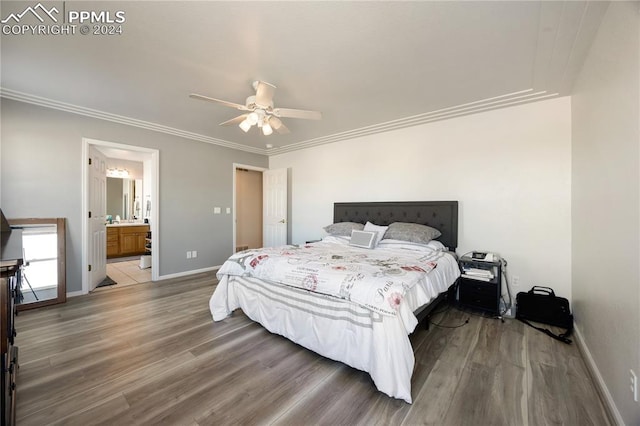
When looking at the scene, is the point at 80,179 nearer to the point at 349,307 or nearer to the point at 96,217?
the point at 96,217

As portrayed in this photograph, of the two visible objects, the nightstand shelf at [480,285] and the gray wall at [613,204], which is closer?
the gray wall at [613,204]

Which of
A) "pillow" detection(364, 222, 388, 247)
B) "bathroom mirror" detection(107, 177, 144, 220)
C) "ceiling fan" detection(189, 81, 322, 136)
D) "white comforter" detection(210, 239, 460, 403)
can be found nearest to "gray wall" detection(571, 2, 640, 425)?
"white comforter" detection(210, 239, 460, 403)

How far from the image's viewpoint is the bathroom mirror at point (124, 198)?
21.4ft

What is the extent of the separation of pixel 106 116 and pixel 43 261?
2059mm

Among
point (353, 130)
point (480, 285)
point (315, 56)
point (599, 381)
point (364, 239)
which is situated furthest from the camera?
point (353, 130)

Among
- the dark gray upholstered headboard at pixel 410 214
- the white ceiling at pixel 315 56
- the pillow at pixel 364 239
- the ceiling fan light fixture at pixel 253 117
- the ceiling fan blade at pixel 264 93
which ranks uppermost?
the white ceiling at pixel 315 56

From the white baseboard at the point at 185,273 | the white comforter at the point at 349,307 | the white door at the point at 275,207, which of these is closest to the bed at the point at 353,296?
the white comforter at the point at 349,307

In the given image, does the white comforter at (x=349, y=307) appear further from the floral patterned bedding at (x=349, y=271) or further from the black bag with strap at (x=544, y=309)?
the black bag with strap at (x=544, y=309)

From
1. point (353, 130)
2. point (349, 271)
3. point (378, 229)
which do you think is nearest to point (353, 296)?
point (349, 271)

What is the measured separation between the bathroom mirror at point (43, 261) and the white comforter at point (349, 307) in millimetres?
2246

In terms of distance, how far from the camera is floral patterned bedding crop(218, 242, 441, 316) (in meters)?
1.69

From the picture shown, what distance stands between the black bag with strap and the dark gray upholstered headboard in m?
0.91

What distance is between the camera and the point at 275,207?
5430 millimetres

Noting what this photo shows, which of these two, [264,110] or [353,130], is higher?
[353,130]
